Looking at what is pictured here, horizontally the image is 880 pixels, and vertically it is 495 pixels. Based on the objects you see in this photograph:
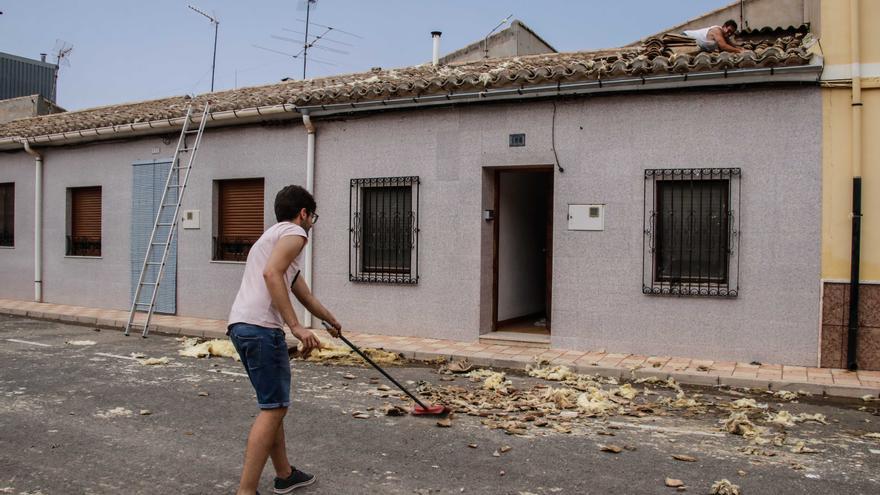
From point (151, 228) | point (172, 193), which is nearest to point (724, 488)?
point (172, 193)

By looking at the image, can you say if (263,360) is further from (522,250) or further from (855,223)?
(522,250)

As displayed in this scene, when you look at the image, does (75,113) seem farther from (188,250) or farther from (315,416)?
(315,416)

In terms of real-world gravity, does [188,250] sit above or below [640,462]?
above

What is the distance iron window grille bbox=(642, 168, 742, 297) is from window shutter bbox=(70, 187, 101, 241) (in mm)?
11107

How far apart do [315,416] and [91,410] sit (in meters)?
1.99

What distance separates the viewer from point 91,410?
6344 mm

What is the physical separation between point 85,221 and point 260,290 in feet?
41.6

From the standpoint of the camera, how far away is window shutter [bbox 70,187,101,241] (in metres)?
14.8

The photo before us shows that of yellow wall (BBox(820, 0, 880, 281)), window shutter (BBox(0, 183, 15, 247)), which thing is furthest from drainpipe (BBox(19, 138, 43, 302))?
yellow wall (BBox(820, 0, 880, 281))

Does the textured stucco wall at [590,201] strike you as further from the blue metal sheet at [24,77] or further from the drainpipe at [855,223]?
the blue metal sheet at [24,77]

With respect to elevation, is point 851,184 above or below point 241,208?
above

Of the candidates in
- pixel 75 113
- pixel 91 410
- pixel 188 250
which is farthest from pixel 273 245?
pixel 75 113

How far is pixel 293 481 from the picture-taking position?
172 inches

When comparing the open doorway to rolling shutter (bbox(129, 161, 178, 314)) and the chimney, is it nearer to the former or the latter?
the chimney
